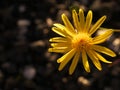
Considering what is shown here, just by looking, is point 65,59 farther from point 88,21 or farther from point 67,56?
point 88,21

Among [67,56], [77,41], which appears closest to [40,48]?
[77,41]

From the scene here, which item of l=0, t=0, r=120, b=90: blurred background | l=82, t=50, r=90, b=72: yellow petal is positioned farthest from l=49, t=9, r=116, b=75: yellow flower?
l=0, t=0, r=120, b=90: blurred background

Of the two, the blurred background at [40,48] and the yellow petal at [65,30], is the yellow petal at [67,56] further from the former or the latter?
the blurred background at [40,48]

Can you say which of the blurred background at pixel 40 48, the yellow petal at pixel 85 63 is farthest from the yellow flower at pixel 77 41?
the blurred background at pixel 40 48

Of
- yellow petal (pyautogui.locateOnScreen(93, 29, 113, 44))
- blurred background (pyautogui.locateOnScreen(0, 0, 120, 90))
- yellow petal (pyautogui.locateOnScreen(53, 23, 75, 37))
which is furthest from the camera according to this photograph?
blurred background (pyautogui.locateOnScreen(0, 0, 120, 90))

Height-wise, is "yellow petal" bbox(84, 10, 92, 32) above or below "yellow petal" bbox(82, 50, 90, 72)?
above

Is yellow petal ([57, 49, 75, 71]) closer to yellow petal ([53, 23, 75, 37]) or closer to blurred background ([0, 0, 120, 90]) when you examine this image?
yellow petal ([53, 23, 75, 37])

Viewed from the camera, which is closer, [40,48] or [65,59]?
[65,59]
